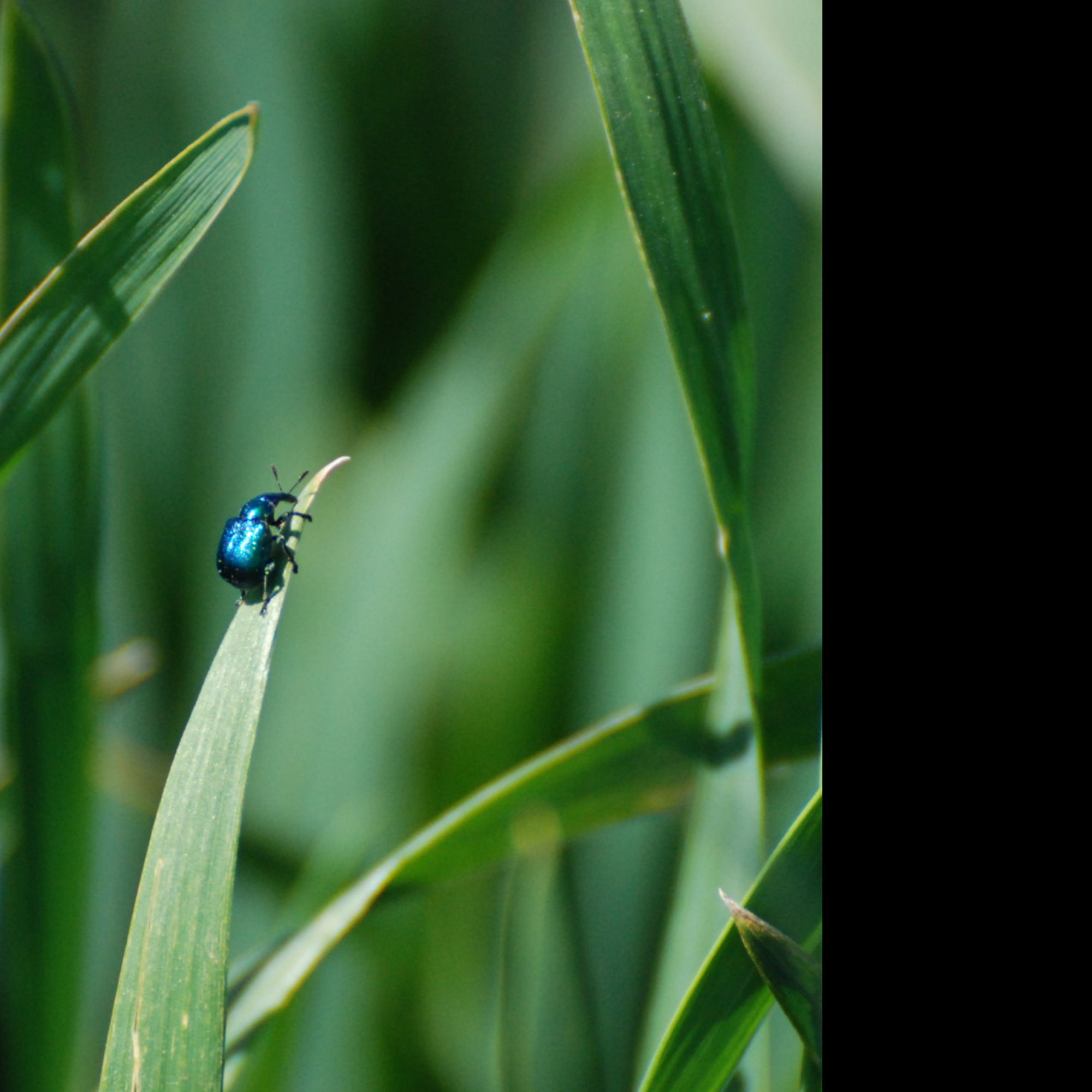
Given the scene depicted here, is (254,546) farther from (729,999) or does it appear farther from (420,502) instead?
(729,999)

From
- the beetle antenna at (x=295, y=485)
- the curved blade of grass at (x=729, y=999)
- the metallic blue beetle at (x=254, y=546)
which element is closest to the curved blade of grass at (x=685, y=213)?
the curved blade of grass at (x=729, y=999)

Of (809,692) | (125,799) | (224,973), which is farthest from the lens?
(125,799)

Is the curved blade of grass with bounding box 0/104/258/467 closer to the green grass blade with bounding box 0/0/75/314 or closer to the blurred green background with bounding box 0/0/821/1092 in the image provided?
the green grass blade with bounding box 0/0/75/314

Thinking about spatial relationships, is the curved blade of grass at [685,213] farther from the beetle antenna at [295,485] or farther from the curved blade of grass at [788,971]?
the beetle antenna at [295,485]

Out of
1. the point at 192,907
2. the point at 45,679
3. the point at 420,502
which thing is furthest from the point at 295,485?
the point at 192,907
